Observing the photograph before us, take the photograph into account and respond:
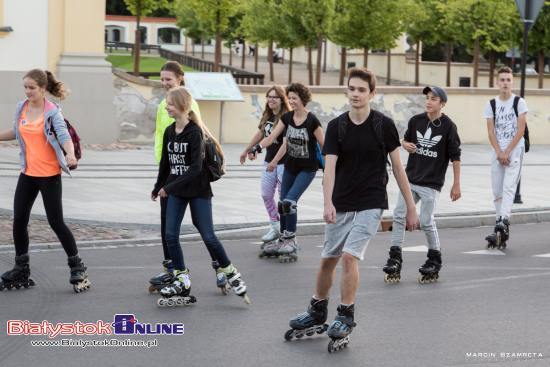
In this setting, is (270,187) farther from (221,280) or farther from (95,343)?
(95,343)

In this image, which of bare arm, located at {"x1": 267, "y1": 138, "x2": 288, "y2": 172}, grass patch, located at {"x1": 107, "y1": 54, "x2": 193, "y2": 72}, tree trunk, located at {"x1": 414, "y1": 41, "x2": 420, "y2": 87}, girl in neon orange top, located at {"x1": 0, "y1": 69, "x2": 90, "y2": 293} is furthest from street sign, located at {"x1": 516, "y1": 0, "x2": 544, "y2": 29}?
grass patch, located at {"x1": 107, "y1": 54, "x2": 193, "y2": 72}

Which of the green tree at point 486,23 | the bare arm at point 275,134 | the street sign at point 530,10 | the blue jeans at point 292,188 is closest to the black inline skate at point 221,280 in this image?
the blue jeans at point 292,188

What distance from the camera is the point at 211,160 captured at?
27.5 ft

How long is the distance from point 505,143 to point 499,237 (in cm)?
100

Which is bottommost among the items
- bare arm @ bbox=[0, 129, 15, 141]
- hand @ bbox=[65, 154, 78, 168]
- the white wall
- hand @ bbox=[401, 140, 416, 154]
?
hand @ bbox=[65, 154, 78, 168]

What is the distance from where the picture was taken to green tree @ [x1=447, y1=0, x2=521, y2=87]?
151 feet

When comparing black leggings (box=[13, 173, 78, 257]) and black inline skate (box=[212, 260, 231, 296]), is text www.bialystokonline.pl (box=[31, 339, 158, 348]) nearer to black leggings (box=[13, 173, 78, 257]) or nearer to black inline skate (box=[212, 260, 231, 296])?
black inline skate (box=[212, 260, 231, 296])

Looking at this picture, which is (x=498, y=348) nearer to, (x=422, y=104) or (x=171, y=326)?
(x=171, y=326)

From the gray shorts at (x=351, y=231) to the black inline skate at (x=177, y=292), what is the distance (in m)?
1.44

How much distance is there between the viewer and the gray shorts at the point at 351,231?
7133 millimetres

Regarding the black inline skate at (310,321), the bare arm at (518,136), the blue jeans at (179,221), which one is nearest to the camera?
the black inline skate at (310,321)

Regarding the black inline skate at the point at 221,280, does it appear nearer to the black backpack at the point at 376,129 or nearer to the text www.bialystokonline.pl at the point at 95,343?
the text www.bialystokonline.pl at the point at 95,343

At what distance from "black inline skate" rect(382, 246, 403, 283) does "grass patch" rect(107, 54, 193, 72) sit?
186 feet

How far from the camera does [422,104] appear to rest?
25703 millimetres
